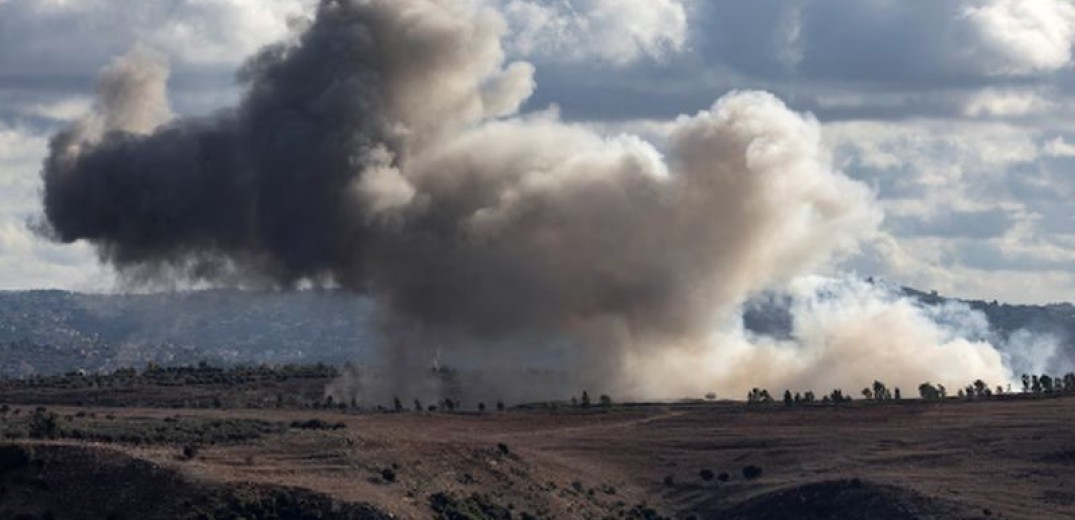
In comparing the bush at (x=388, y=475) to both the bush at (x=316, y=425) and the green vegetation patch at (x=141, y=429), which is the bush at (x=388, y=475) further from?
the bush at (x=316, y=425)

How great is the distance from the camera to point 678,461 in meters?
147

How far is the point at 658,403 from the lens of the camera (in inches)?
7096

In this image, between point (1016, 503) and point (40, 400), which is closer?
point (1016, 503)

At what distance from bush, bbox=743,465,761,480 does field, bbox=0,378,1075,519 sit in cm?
13

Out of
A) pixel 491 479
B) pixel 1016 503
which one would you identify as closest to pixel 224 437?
pixel 491 479

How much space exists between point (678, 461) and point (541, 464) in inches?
470

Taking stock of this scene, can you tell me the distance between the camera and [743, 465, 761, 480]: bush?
143 meters

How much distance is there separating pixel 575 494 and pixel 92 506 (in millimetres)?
29691

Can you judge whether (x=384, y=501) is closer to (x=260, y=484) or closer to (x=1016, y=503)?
(x=260, y=484)

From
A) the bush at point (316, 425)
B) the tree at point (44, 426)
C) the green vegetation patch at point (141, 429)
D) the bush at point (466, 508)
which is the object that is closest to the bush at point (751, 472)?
the bush at point (466, 508)

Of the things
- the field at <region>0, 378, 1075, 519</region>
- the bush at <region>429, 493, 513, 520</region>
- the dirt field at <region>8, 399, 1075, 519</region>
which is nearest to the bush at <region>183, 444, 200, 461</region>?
the field at <region>0, 378, 1075, 519</region>

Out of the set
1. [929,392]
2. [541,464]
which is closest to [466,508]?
[541,464]

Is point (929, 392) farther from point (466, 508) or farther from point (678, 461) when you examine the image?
point (466, 508)

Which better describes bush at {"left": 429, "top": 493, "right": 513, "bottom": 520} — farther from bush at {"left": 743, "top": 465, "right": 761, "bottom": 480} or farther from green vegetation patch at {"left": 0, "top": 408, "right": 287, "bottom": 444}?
bush at {"left": 743, "top": 465, "right": 761, "bottom": 480}
